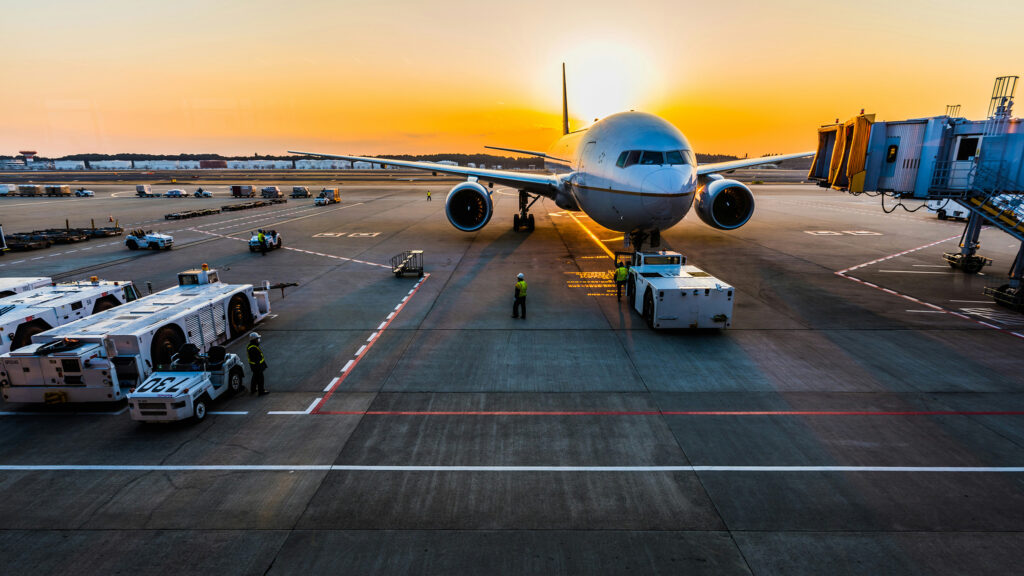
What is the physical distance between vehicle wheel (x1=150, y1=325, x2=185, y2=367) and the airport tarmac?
146 cm

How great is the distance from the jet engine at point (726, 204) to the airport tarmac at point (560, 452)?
25.0 feet

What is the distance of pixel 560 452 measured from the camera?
30.0 ft

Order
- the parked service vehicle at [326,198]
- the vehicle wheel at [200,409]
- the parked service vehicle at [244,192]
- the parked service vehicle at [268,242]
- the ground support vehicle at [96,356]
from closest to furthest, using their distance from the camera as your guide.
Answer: the vehicle wheel at [200,409] → the ground support vehicle at [96,356] → the parked service vehicle at [268,242] → the parked service vehicle at [326,198] → the parked service vehicle at [244,192]

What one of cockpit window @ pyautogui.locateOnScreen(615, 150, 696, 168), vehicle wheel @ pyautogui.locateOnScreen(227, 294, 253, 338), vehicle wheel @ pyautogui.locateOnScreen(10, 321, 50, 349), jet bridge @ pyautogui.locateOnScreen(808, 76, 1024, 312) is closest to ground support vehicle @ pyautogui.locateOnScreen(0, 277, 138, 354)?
vehicle wheel @ pyautogui.locateOnScreen(10, 321, 50, 349)

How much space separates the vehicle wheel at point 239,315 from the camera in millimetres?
15250

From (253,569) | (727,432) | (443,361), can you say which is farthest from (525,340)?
(253,569)

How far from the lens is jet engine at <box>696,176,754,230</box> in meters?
25.6

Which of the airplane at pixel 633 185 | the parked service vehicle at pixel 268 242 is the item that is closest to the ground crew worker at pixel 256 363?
the airplane at pixel 633 185

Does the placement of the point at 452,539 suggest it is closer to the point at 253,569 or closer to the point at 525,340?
the point at 253,569

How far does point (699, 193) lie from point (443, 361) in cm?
2015

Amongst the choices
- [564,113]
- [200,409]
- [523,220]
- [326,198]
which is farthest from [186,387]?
[326,198]

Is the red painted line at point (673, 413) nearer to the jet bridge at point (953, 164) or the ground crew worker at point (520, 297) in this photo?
the ground crew worker at point (520, 297)

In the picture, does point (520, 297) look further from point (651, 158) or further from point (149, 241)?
point (149, 241)

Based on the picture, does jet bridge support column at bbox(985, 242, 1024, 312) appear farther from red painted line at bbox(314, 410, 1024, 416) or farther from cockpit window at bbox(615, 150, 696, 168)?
cockpit window at bbox(615, 150, 696, 168)
